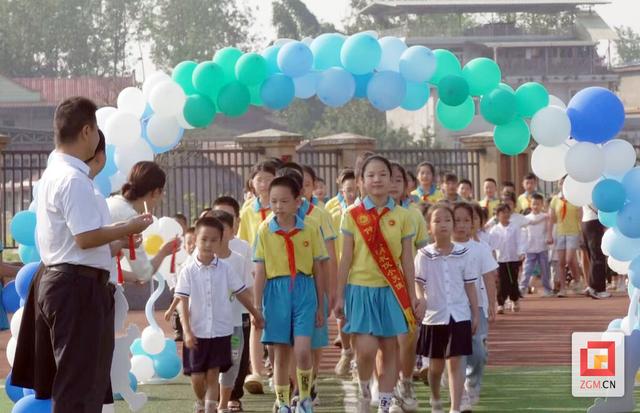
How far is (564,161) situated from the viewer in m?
9.91

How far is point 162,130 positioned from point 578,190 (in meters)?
3.00

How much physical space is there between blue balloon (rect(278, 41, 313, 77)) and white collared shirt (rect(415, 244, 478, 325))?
6.26 feet

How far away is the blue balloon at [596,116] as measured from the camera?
31.6 ft

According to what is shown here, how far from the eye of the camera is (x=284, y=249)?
919cm

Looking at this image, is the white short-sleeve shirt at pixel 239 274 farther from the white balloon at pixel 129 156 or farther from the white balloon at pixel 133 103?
the white balloon at pixel 133 103

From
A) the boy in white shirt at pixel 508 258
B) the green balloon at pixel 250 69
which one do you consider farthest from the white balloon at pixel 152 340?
the boy in white shirt at pixel 508 258

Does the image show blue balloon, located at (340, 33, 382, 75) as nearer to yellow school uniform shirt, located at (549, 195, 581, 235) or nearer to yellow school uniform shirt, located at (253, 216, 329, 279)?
yellow school uniform shirt, located at (253, 216, 329, 279)

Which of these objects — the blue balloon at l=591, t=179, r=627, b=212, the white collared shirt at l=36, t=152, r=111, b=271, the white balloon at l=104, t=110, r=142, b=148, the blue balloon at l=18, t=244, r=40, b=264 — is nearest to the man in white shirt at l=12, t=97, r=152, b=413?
the white collared shirt at l=36, t=152, r=111, b=271

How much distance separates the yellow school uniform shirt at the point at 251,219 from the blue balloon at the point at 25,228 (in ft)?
6.65

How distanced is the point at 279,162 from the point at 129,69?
70151 millimetres

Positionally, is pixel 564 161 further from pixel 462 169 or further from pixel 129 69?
pixel 129 69

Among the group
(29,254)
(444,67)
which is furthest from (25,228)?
(444,67)

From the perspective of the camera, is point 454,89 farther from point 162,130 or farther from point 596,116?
point 162,130

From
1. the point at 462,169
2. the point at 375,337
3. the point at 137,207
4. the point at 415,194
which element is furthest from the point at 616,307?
the point at 137,207
